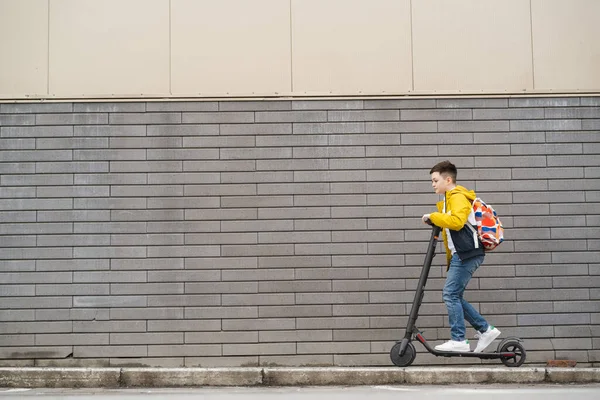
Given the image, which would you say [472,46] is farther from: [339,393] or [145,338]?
[145,338]

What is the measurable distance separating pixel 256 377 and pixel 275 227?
1583 millimetres

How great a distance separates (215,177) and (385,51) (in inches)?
87.7

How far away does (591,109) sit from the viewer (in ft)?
28.7

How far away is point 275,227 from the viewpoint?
8570mm

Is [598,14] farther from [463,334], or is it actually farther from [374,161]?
[463,334]

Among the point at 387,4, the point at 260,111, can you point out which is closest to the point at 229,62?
the point at 260,111

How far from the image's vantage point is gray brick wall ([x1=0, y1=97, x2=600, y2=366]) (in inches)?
334

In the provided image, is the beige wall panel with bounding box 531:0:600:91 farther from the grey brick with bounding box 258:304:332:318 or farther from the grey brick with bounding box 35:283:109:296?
the grey brick with bounding box 35:283:109:296

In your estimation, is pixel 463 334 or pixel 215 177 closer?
pixel 463 334

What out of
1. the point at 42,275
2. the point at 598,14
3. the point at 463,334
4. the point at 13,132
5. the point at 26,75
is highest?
the point at 598,14

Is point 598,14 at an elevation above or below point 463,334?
above

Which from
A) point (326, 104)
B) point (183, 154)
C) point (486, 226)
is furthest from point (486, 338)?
point (183, 154)

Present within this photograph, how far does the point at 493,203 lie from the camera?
8617 mm

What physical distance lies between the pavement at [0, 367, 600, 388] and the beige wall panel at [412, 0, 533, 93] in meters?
2.95
